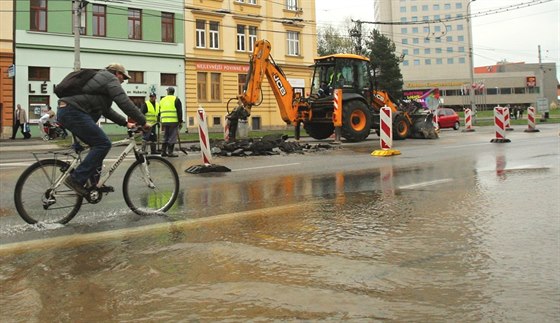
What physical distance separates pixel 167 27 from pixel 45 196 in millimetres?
32133

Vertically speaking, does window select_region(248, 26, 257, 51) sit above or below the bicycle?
above

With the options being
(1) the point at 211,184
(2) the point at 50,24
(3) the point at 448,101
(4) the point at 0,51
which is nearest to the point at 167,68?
(2) the point at 50,24

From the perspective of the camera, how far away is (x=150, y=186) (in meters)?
6.11

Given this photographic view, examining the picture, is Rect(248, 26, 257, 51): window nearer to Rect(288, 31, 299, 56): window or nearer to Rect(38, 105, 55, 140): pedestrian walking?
Rect(288, 31, 299, 56): window

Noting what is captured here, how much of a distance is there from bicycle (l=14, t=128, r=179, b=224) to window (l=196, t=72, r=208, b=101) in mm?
30932

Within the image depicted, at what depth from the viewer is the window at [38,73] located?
30.0 m

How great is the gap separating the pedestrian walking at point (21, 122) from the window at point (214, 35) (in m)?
14.5

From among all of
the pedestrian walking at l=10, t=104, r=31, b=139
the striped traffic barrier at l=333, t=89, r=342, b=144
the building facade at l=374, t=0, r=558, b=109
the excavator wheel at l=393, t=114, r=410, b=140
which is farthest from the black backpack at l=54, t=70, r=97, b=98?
the building facade at l=374, t=0, r=558, b=109

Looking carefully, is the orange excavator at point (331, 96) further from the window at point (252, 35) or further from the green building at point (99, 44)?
the window at point (252, 35)

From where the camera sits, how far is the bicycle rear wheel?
209 inches

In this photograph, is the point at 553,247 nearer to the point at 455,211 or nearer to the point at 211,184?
the point at 455,211

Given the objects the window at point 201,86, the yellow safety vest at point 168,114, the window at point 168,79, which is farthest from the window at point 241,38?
the yellow safety vest at point 168,114

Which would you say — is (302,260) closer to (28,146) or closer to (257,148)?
(257,148)

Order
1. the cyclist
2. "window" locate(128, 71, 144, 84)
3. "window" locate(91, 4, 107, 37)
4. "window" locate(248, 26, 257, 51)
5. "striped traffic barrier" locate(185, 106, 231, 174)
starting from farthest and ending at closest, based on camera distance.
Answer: "window" locate(248, 26, 257, 51)
"window" locate(128, 71, 144, 84)
"window" locate(91, 4, 107, 37)
"striped traffic barrier" locate(185, 106, 231, 174)
the cyclist
